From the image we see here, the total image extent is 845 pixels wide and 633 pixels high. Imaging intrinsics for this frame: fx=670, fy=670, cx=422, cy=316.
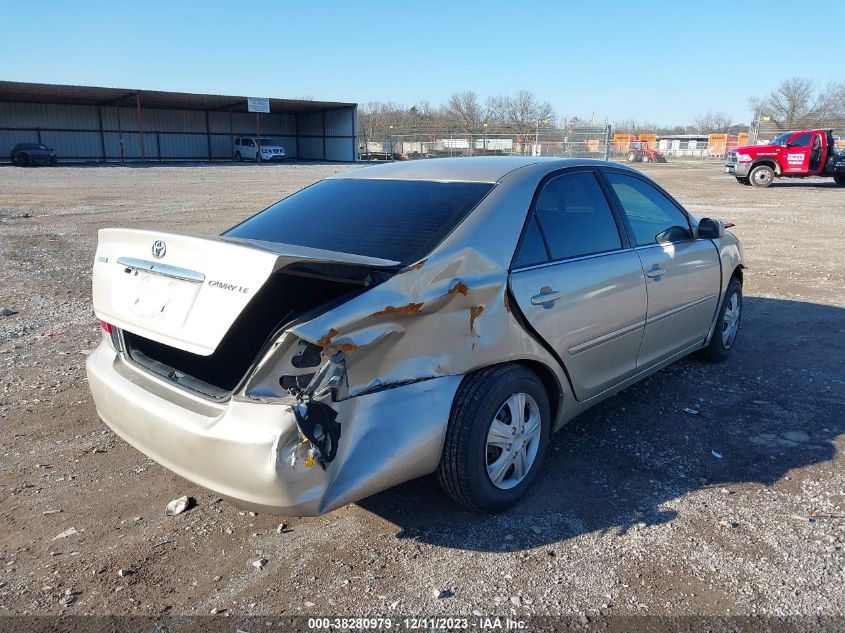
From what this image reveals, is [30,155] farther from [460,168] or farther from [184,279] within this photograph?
[184,279]

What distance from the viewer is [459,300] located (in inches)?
112

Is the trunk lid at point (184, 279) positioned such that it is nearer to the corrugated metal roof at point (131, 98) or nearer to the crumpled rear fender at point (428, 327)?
the crumpled rear fender at point (428, 327)

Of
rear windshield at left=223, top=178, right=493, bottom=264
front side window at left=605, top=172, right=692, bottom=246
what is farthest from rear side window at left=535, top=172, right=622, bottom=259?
rear windshield at left=223, top=178, right=493, bottom=264

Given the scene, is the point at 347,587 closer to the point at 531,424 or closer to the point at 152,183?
the point at 531,424

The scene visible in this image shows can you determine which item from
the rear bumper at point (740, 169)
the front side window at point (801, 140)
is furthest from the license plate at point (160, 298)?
the rear bumper at point (740, 169)

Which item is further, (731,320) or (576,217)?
(731,320)

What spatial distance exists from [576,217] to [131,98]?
4530 centimetres

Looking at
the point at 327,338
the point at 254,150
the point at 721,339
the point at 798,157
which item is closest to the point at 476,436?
the point at 327,338

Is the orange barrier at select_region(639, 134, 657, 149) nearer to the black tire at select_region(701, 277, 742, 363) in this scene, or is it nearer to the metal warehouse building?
the metal warehouse building

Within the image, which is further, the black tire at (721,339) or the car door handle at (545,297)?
the black tire at (721,339)

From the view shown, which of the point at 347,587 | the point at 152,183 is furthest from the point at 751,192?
the point at 347,587

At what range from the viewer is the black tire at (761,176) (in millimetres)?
25516

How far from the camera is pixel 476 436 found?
2.90m

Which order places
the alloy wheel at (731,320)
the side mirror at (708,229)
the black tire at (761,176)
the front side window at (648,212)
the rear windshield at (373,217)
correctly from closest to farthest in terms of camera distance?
1. the rear windshield at (373,217)
2. the front side window at (648,212)
3. the side mirror at (708,229)
4. the alloy wheel at (731,320)
5. the black tire at (761,176)
